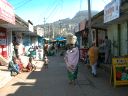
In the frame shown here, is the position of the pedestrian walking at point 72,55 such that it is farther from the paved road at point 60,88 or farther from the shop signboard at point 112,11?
the shop signboard at point 112,11

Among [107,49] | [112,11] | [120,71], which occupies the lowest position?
[120,71]

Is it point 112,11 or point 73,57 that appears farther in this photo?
point 112,11

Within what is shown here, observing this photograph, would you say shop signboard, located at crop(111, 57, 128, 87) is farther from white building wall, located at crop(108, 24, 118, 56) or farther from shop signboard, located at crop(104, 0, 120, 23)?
white building wall, located at crop(108, 24, 118, 56)

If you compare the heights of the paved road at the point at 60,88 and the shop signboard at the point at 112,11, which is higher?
the shop signboard at the point at 112,11

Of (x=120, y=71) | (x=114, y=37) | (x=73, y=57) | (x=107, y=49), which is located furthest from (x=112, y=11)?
(x=114, y=37)

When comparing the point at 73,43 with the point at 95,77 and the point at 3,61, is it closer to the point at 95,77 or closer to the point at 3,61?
the point at 95,77

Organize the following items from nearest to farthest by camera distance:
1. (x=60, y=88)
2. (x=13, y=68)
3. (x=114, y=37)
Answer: (x=60, y=88) < (x=13, y=68) < (x=114, y=37)

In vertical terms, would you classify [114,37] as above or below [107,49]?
above

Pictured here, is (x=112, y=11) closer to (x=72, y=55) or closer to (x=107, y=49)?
(x=72, y=55)

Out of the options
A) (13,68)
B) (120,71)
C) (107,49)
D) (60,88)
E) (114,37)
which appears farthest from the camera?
(114,37)

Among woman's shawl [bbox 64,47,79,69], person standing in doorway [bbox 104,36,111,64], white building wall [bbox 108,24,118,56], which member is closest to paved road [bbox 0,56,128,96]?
woman's shawl [bbox 64,47,79,69]

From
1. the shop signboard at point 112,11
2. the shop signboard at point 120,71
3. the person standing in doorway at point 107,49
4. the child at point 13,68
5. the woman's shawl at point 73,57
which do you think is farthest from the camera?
the person standing in doorway at point 107,49

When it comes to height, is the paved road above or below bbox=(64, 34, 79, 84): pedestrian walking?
below

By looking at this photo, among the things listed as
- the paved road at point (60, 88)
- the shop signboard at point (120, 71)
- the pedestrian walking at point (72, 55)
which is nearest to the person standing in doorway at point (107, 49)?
the paved road at point (60, 88)
